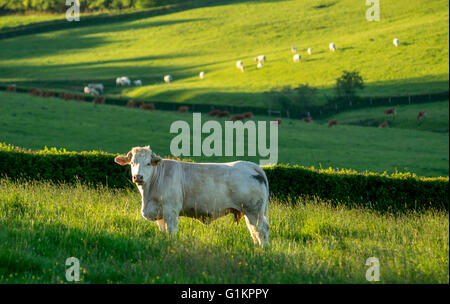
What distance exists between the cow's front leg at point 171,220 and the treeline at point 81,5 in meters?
148

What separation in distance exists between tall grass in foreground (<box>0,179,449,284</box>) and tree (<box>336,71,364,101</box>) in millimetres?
70594

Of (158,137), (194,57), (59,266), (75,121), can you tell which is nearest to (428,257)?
(59,266)

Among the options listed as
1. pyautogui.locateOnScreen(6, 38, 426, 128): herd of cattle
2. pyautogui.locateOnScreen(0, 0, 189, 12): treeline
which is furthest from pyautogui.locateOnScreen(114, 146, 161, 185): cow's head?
pyautogui.locateOnScreen(0, 0, 189, 12): treeline

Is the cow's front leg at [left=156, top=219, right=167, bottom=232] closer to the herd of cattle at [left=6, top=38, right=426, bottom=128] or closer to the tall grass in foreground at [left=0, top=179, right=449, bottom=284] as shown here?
the tall grass in foreground at [left=0, top=179, right=449, bottom=284]

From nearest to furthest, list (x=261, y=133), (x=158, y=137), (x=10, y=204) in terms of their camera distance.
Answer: (x=10, y=204)
(x=158, y=137)
(x=261, y=133)

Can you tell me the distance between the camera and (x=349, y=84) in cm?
8219

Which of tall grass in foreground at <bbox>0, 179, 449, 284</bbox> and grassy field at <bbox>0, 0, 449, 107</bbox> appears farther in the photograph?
grassy field at <bbox>0, 0, 449, 107</bbox>

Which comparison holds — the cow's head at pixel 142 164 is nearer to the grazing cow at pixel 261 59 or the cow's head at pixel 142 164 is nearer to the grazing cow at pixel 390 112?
the grazing cow at pixel 390 112

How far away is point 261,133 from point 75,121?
741 inches

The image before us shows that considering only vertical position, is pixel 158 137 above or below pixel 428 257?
above

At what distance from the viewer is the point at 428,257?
9.31 m

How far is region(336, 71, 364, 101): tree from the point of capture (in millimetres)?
81613

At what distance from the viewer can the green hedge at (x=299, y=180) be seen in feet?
63.7

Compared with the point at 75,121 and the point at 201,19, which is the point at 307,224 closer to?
the point at 75,121
